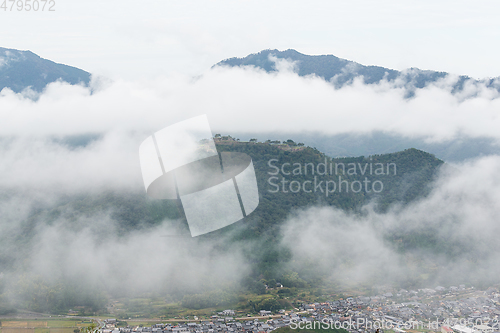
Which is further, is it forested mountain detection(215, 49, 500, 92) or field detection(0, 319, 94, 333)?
forested mountain detection(215, 49, 500, 92)

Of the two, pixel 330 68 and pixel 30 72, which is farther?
pixel 330 68

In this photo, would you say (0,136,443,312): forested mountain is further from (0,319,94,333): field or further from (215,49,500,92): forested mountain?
(215,49,500,92): forested mountain

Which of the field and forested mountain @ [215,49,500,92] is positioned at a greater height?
forested mountain @ [215,49,500,92]

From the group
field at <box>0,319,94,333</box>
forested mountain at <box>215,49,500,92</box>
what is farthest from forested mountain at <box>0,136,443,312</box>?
forested mountain at <box>215,49,500,92</box>

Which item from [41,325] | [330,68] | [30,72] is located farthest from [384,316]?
[330,68]

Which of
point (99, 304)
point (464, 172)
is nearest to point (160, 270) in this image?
point (99, 304)

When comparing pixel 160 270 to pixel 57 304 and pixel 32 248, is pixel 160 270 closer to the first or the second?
pixel 57 304

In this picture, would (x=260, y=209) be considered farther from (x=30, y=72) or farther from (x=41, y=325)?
(x=30, y=72)
